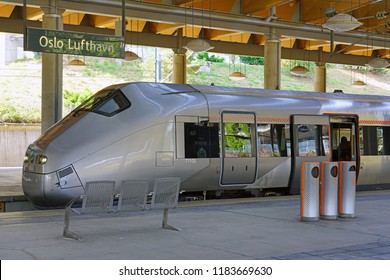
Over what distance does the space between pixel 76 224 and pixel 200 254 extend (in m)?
2.93

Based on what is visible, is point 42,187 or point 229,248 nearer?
point 229,248

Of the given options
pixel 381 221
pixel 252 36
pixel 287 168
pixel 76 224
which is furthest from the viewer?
pixel 252 36

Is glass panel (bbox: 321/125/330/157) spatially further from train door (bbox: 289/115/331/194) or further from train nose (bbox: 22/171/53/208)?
train nose (bbox: 22/171/53/208)

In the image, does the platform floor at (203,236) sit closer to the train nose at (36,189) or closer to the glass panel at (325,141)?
the train nose at (36,189)

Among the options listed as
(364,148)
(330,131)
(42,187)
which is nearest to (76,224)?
(42,187)

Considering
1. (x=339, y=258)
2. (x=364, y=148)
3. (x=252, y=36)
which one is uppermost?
(x=252, y=36)

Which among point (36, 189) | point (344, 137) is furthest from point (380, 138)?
point (36, 189)

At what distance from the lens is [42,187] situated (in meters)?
11.9

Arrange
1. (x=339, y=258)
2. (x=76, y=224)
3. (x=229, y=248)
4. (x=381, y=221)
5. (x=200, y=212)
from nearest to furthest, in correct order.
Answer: (x=339, y=258) → (x=229, y=248) → (x=76, y=224) → (x=381, y=221) → (x=200, y=212)

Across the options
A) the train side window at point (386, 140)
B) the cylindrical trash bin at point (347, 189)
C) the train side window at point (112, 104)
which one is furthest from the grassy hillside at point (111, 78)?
the cylindrical trash bin at point (347, 189)

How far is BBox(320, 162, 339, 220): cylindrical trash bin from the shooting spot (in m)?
10.8

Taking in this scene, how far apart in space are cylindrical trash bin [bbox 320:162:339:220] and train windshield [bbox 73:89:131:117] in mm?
4327

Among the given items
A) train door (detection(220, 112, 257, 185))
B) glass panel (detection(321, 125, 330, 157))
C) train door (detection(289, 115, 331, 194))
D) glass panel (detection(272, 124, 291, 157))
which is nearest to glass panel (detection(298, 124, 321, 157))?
train door (detection(289, 115, 331, 194))

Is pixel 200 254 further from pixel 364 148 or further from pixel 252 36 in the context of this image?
pixel 252 36
